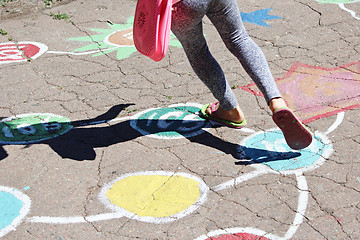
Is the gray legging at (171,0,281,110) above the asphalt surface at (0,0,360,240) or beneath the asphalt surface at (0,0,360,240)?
above

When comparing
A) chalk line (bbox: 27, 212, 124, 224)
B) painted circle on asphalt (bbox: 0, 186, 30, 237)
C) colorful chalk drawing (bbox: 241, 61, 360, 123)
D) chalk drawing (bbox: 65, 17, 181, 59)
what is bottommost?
colorful chalk drawing (bbox: 241, 61, 360, 123)

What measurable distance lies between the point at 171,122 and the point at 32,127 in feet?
3.31

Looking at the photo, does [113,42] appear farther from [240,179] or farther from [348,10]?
[348,10]

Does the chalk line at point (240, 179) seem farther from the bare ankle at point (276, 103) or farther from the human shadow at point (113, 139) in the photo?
the bare ankle at point (276, 103)

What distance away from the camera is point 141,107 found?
143 inches

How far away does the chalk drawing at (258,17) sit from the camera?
5004 mm

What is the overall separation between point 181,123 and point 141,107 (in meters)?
0.40

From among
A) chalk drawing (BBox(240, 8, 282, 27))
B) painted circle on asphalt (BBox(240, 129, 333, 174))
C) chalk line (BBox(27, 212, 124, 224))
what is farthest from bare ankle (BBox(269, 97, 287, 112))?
chalk drawing (BBox(240, 8, 282, 27))

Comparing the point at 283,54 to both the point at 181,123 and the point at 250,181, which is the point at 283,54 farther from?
the point at 250,181

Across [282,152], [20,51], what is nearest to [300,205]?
[282,152]

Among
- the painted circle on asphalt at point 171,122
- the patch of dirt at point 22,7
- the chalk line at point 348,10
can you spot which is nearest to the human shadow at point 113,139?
the painted circle on asphalt at point 171,122

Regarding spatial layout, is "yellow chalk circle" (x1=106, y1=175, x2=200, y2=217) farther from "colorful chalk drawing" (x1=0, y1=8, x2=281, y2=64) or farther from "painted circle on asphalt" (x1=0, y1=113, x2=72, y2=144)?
"colorful chalk drawing" (x1=0, y1=8, x2=281, y2=64)

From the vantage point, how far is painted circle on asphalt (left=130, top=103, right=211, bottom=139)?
3.29 m

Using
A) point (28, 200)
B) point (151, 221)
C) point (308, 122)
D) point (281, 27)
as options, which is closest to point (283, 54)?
point (281, 27)
